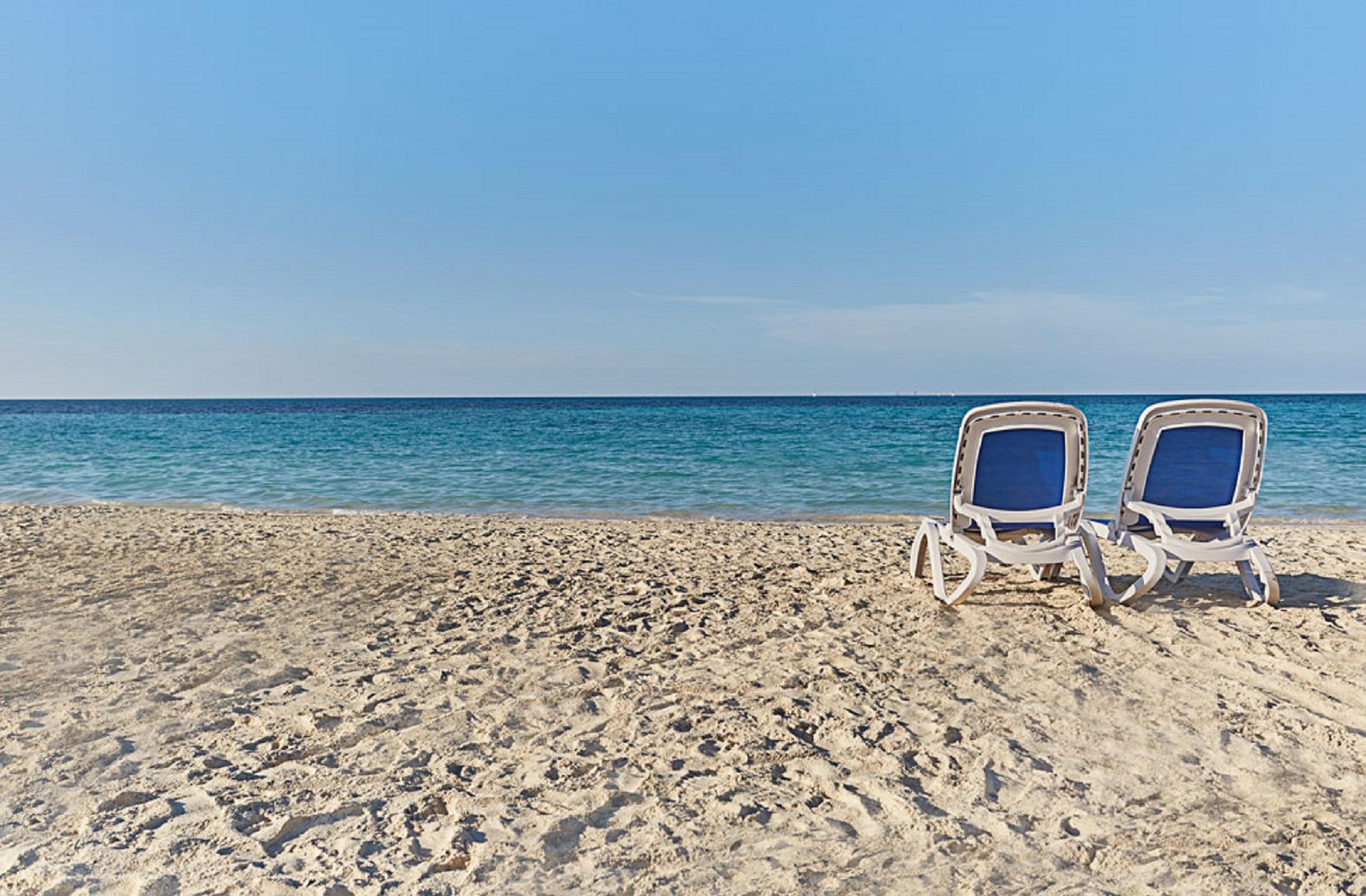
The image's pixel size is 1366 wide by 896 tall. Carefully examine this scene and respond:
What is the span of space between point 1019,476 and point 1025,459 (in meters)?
0.12

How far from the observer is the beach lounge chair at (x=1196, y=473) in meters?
5.80

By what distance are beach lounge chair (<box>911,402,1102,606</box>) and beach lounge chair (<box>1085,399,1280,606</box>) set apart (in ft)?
1.11

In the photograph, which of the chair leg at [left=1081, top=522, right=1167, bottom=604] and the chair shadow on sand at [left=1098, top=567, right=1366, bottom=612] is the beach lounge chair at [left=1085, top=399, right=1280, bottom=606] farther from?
the chair shadow on sand at [left=1098, top=567, right=1366, bottom=612]

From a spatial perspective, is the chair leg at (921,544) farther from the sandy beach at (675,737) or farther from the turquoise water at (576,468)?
the turquoise water at (576,468)

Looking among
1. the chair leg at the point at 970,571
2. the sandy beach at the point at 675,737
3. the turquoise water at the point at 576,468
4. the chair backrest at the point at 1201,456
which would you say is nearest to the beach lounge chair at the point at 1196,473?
the chair backrest at the point at 1201,456

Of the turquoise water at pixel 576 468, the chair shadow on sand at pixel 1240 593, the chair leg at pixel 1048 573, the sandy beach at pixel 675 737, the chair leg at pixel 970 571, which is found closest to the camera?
the sandy beach at pixel 675 737

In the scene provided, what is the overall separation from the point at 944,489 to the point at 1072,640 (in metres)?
9.71

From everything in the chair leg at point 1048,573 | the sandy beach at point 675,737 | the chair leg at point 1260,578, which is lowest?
the sandy beach at point 675,737

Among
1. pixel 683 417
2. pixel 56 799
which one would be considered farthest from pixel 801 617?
pixel 683 417

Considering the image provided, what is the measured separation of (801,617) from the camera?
5.49 metres

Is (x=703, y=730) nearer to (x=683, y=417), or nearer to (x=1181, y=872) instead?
(x=1181, y=872)

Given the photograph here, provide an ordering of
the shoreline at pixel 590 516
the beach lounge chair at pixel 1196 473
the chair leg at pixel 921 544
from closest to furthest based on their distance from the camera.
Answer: the beach lounge chair at pixel 1196 473 < the chair leg at pixel 921 544 < the shoreline at pixel 590 516

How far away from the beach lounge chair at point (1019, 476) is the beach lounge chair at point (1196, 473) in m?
0.34

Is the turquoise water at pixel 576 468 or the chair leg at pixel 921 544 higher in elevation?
the chair leg at pixel 921 544
